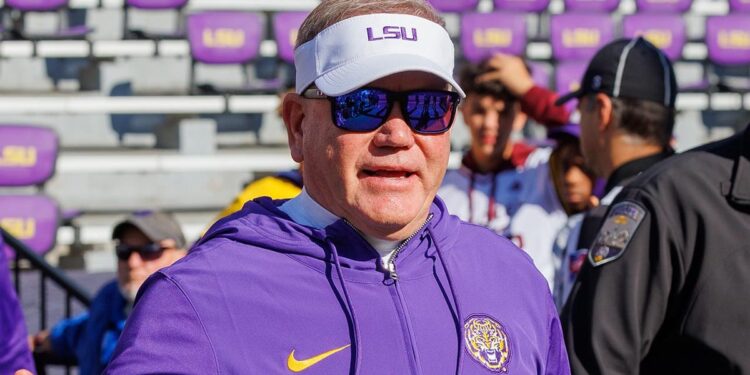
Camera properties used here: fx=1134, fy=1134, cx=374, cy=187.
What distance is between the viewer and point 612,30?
40.0 feet

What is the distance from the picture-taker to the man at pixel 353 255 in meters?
1.61

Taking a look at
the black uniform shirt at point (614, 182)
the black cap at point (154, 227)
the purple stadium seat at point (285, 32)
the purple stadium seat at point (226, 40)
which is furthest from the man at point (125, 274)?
the purple stadium seat at point (285, 32)

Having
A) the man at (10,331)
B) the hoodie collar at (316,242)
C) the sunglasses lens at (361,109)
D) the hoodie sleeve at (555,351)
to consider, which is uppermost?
the sunglasses lens at (361,109)

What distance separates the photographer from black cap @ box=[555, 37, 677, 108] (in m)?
3.00

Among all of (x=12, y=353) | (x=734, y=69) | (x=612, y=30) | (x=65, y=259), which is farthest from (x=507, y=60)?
(x=734, y=69)

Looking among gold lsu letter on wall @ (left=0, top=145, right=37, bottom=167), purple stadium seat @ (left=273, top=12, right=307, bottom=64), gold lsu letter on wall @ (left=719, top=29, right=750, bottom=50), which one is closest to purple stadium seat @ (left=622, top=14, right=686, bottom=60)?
gold lsu letter on wall @ (left=719, top=29, right=750, bottom=50)

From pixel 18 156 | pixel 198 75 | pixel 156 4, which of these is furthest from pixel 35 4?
pixel 18 156

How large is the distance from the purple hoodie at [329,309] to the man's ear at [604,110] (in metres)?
1.21

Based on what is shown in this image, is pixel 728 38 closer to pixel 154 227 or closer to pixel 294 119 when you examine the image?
pixel 154 227

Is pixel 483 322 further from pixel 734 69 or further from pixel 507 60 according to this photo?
pixel 734 69

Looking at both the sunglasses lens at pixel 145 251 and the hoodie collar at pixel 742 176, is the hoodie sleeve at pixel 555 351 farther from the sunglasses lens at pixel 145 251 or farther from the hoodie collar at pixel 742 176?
the sunglasses lens at pixel 145 251

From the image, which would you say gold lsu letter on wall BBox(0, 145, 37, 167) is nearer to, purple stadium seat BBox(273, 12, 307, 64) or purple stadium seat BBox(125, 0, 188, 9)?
purple stadium seat BBox(125, 0, 188, 9)

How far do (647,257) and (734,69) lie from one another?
479 inches

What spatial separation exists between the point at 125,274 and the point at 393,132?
113 inches
